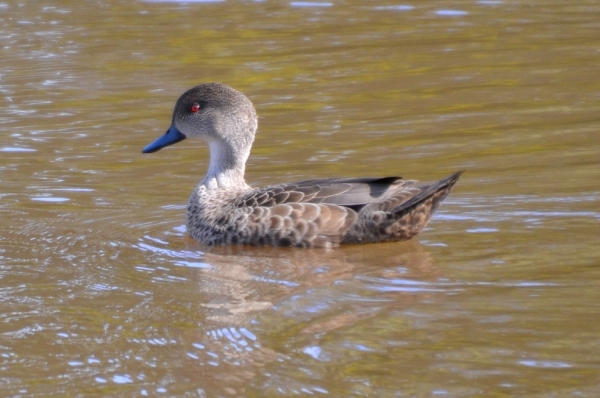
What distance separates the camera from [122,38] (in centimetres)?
1588

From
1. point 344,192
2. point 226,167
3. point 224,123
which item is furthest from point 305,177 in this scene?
point 344,192

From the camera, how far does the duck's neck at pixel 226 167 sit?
8.97 meters

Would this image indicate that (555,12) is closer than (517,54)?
No

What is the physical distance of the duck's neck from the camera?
8969mm

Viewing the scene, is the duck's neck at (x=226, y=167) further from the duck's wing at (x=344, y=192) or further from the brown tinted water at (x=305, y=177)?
the duck's wing at (x=344, y=192)

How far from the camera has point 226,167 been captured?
9047mm

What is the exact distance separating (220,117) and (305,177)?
115 centimetres

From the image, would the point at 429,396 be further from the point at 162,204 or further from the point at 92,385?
the point at 162,204

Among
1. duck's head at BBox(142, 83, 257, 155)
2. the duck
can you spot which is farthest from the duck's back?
duck's head at BBox(142, 83, 257, 155)

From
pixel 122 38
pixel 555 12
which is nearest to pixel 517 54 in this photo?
pixel 555 12

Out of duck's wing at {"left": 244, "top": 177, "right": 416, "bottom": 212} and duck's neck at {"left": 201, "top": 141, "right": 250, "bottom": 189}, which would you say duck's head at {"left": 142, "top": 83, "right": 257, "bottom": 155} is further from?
duck's wing at {"left": 244, "top": 177, "right": 416, "bottom": 212}

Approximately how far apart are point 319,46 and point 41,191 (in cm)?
608

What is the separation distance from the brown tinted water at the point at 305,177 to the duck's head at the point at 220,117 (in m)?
0.75

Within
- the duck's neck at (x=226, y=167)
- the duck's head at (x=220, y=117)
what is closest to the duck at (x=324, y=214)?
the duck's neck at (x=226, y=167)
